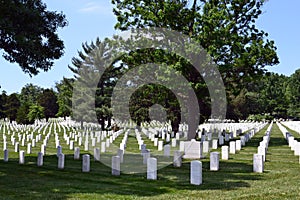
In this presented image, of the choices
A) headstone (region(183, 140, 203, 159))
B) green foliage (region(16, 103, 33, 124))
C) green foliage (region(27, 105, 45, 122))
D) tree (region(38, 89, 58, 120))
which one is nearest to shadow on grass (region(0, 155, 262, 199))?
headstone (region(183, 140, 203, 159))

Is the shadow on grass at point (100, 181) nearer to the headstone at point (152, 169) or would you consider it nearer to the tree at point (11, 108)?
the headstone at point (152, 169)

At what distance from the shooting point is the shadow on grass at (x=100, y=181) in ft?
33.7

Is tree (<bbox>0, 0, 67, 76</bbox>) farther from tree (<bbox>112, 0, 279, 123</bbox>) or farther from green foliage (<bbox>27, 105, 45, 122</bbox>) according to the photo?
green foliage (<bbox>27, 105, 45, 122</bbox>)

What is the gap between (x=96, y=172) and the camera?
13.9 m

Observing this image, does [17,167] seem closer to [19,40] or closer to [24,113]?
[19,40]

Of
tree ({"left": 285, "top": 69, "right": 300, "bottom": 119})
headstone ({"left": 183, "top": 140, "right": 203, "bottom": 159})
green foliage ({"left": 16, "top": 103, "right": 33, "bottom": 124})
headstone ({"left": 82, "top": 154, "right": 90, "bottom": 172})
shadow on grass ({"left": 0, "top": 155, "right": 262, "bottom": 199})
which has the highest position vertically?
tree ({"left": 285, "top": 69, "right": 300, "bottom": 119})

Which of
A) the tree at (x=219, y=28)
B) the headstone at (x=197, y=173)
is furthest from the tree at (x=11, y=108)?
the headstone at (x=197, y=173)

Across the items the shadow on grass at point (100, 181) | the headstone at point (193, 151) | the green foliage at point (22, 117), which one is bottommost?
the shadow on grass at point (100, 181)

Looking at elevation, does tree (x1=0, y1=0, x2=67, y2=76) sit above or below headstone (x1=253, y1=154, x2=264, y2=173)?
above

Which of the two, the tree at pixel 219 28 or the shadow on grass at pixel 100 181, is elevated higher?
the tree at pixel 219 28

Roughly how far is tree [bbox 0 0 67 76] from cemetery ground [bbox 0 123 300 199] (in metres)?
3.92

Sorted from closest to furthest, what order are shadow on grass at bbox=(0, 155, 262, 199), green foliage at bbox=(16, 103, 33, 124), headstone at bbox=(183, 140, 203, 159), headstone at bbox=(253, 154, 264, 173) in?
shadow on grass at bbox=(0, 155, 262, 199), headstone at bbox=(253, 154, 264, 173), headstone at bbox=(183, 140, 203, 159), green foliage at bbox=(16, 103, 33, 124)

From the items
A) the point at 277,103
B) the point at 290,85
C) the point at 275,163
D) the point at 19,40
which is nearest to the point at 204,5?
the point at 275,163

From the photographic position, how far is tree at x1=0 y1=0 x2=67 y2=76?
1313cm
